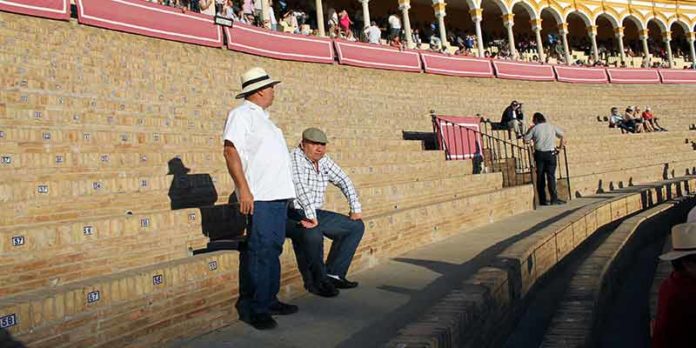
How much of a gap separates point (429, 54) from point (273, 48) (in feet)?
22.8

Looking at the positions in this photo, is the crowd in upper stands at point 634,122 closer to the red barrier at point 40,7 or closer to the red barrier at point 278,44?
the red barrier at point 278,44

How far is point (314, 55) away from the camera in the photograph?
15.9 metres

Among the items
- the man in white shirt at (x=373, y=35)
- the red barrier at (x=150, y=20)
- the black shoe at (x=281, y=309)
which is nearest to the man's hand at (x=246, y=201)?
the black shoe at (x=281, y=309)

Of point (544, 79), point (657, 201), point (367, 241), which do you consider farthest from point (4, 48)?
point (544, 79)

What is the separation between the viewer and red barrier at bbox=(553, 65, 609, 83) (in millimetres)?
24281

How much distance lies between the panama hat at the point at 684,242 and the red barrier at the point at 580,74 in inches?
925

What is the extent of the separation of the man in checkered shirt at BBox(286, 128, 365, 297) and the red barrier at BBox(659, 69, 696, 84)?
90.9ft

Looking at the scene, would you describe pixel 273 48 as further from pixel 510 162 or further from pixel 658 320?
pixel 658 320

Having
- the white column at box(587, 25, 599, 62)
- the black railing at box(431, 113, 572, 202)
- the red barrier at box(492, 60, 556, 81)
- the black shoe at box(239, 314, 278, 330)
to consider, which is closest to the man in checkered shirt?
the black shoe at box(239, 314, 278, 330)

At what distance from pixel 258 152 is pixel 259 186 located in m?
0.22

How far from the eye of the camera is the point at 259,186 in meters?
3.64

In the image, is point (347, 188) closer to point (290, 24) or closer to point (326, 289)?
point (326, 289)

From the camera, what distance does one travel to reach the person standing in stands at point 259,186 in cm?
353

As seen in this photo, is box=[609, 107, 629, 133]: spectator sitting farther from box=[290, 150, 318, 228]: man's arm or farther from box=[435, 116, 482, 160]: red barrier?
box=[290, 150, 318, 228]: man's arm
